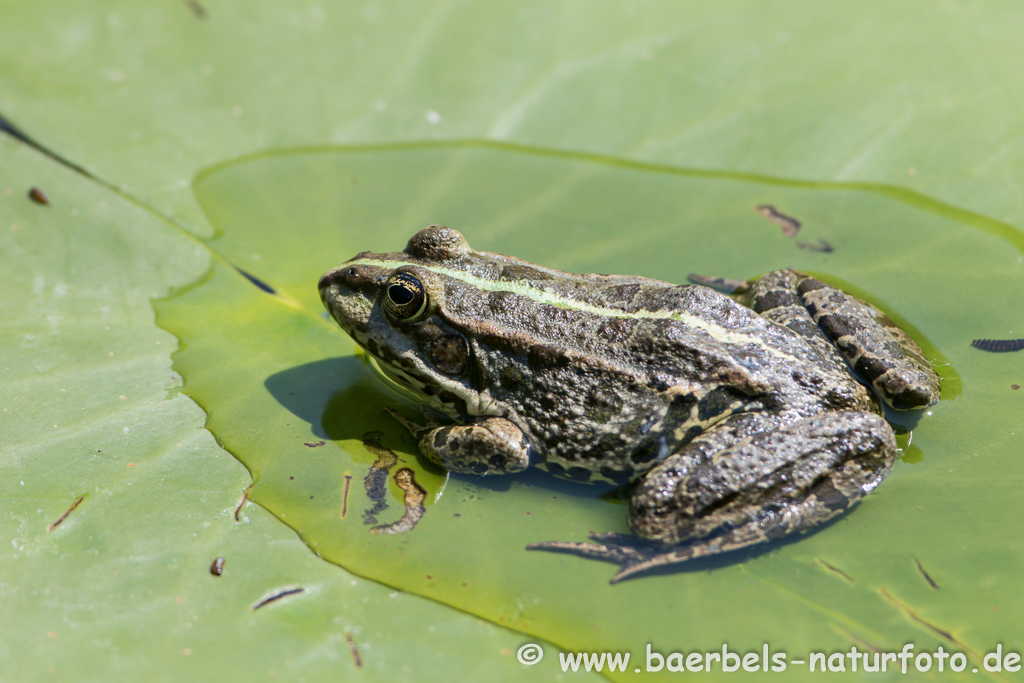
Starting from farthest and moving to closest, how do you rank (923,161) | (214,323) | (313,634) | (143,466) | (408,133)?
1. (408,133)
2. (923,161)
3. (214,323)
4. (143,466)
5. (313,634)

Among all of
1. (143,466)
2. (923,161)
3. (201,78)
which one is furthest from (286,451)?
(923,161)

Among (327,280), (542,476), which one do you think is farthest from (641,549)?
(327,280)

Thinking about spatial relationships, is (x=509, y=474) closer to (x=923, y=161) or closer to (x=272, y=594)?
(x=272, y=594)

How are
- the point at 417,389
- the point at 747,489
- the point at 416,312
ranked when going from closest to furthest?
the point at 747,489 < the point at 416,312 < the point at 417,389

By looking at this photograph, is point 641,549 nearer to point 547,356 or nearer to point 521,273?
point 547,356

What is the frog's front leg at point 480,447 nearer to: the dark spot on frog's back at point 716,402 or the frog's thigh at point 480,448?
the frog's thigh at point 480,448

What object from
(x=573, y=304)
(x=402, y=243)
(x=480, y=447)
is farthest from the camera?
(x=402, y=243)

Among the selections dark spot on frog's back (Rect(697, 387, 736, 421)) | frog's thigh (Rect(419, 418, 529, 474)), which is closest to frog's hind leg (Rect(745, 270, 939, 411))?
dark spot on frog's back (Rect(697, 387, 736, 421))
